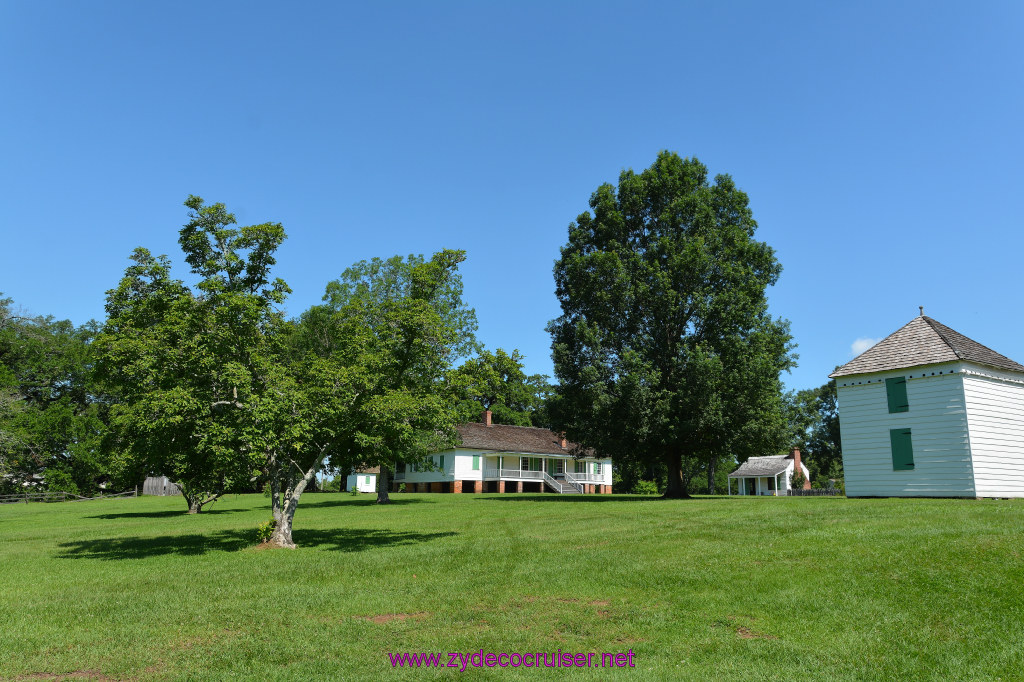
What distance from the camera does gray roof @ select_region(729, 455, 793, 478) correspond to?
6594 cm

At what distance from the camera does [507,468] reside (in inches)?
2296

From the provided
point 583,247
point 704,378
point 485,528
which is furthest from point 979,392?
point 583,247

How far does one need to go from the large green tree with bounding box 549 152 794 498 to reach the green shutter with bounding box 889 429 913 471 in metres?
7.16

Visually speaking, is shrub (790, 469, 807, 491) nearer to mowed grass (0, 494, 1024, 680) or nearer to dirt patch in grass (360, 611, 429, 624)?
mowed grass (0, 494, 1024, 680)

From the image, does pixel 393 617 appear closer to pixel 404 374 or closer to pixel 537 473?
Answer: pixel 404 374

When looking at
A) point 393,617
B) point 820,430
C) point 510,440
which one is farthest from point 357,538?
point 820,430

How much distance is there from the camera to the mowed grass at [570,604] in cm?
659

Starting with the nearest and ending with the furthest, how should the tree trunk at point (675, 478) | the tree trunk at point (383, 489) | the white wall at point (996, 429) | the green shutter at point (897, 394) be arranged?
the white wall at point (996, 429) < the green shutter at point (897, 394) < the tree trunk at point (675, 478) < the tree trunk at point (383, 489)

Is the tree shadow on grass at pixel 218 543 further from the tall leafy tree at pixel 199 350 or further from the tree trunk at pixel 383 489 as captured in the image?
the tree trunk at pixel 383 489

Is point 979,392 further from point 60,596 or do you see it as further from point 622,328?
point 60,596

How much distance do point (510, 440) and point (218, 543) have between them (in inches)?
1727

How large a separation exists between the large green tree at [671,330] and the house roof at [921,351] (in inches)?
218

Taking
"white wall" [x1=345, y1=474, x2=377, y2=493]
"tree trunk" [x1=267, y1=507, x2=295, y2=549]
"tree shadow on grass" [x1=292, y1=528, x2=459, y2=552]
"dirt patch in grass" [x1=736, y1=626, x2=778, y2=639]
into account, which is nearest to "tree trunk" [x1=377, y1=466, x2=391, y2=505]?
"tree shadow on grass" [x1=292, y1=528, x2=459, y2=552]

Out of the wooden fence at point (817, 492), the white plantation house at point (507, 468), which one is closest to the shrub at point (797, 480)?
the wooden fence at point (817, 492)
